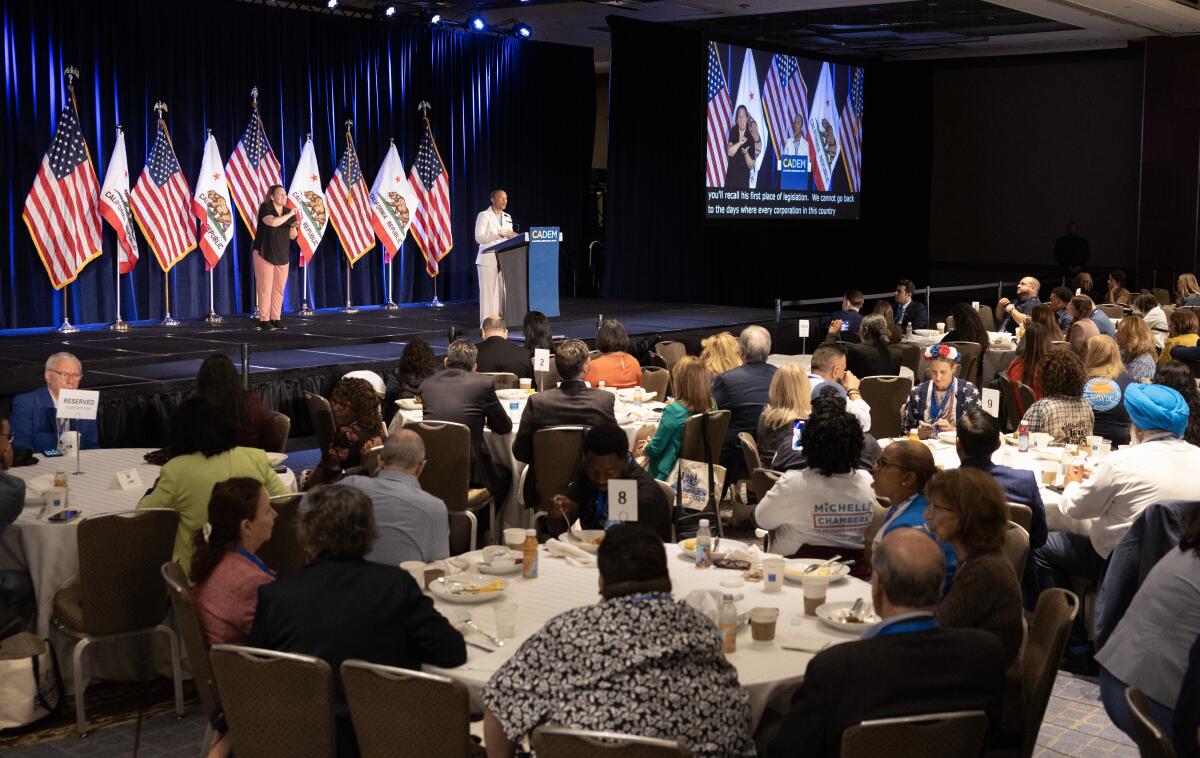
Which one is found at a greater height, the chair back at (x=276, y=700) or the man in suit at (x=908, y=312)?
the man in suit at (x=908, y=312)

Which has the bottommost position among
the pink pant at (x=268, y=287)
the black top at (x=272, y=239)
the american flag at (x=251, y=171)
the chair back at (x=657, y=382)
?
the chair back at (x=657, y=382)

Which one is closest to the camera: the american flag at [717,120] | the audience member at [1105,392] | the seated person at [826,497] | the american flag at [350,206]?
the seated person at [826,497]

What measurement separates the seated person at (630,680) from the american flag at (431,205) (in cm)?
1397

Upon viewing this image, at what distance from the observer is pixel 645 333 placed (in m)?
13.3

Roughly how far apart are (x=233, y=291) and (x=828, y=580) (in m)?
11.7

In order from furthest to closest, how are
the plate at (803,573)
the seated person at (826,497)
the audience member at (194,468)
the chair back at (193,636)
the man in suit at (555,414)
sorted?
1. the man in suit at (555,414)
2. the audience member at (194,468)
3. the seated person at (826,497)
4. the plate at (803,573)
5. the chair back at (193,636)

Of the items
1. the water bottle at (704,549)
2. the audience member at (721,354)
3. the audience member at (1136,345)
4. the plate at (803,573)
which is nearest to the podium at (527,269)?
the audience member at (721,354)

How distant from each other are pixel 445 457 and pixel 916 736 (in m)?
4.03

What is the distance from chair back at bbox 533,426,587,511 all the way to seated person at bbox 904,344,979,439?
77.1 inches

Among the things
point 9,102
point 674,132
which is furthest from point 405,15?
point 9,102

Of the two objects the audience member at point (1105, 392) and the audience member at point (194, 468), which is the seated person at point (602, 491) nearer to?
the audience member at point (194, 468)

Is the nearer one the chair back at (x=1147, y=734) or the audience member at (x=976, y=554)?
the chair back at (x=1147, y=734)

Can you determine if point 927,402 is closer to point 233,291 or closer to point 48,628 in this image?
point 48,628

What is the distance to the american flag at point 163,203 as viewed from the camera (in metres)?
13.5
